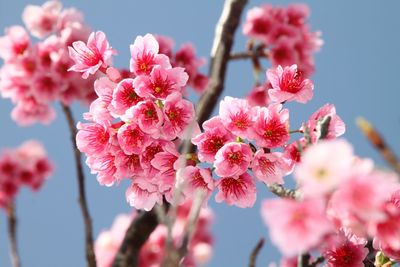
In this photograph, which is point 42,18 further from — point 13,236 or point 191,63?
point 13,236

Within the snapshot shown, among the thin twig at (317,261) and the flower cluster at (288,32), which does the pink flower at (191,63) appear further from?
the thin twig at (317,261)

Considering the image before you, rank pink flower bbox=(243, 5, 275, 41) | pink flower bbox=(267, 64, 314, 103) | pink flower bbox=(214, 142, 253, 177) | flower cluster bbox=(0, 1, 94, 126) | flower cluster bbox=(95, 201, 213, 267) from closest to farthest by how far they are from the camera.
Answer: pink flower bbox=(214, 142, 253, 177), pink flower bbox=(267, 64, 314, 103), flower cluster bbox=(0, 1, 94, 126), pink flower bbox=(243, 5, 275, 41), flower cluster bbox=(95, 201, 213, 267)

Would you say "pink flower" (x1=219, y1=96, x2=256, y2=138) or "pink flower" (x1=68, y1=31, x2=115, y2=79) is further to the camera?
"pink flower" (x1=68, y1=31, x2=115, y2=79)

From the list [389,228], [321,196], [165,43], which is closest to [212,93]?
[165,43]

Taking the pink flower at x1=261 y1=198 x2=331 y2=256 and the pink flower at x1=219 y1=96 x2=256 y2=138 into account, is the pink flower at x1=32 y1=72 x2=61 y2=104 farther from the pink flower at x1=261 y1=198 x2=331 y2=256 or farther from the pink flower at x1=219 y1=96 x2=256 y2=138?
the pink flower at x1=261 y1=198 x2=331 y2=256

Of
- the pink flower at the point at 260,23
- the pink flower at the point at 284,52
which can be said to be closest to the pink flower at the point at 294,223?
the pink flower at the point at 284,52

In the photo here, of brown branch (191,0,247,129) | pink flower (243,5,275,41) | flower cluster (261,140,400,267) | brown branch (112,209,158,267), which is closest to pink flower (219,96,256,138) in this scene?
flower cluster (261,140,400,267)
